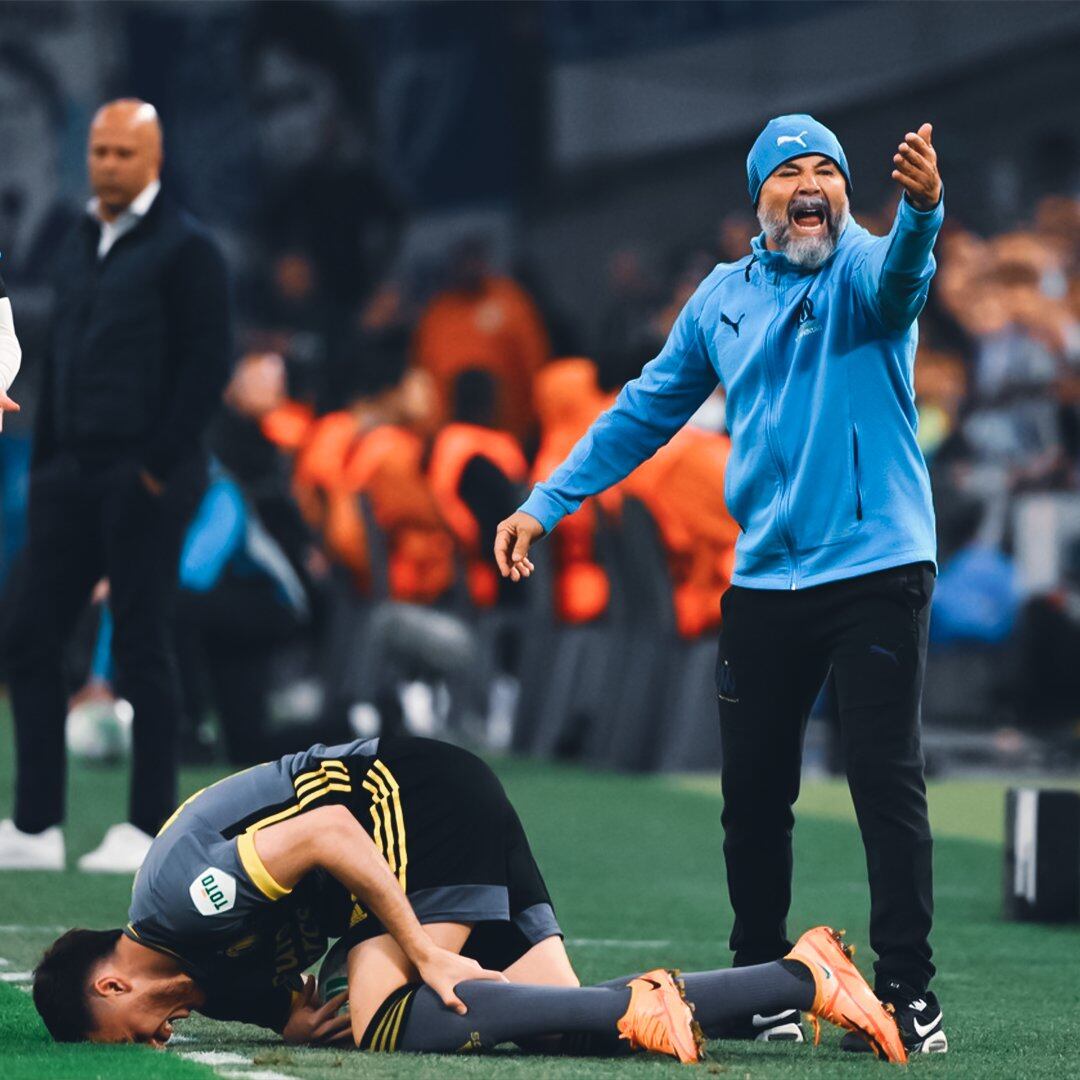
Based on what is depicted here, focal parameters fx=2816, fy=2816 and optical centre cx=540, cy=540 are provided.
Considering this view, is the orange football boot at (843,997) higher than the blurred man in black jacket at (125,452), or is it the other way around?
the blurred man in black jacket at (125,452)

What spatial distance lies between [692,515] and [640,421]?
24.3 ft

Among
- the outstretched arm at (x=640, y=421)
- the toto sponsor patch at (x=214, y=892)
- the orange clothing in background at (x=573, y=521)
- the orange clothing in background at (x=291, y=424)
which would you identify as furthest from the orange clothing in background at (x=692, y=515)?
the toto sponsor patch at (x=214, y=892)

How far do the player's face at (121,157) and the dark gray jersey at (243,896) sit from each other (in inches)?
141

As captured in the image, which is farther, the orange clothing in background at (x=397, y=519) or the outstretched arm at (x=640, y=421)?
the orange clothing in background at (x=397, y=519)

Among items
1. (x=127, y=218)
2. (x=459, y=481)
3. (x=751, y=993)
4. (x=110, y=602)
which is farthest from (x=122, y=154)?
(x=459, y=481)

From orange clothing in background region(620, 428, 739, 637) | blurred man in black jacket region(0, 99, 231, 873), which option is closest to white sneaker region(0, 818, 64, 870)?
blurred man in black jacket region(0, 99, 231, 873)

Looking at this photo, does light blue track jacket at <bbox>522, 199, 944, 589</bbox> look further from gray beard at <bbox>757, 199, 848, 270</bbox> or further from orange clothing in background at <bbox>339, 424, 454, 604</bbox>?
orange clothing in background at <bbox>339, 424, 454, 604</bbox>

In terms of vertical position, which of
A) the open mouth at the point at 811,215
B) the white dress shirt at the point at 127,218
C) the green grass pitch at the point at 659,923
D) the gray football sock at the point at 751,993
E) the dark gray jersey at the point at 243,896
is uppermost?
the white dress shirt at the point at 127,218

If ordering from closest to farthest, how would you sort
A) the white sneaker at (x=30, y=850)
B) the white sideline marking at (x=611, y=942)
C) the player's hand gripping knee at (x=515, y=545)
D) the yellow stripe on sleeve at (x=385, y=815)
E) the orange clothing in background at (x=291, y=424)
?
the yellow stripe on sleeve at (x=385, y=815) → the player's hand gripping knee at (x=515, y=545) → the white sideline marking at (x=611, y=942) → the white sneaker at (x=30, y=850) → the orange clothing in background at (x=291, y=424)

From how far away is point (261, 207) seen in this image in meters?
27.0

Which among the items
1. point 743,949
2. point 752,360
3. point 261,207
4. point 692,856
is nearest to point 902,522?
point 752,360

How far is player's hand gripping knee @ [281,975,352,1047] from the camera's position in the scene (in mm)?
5820

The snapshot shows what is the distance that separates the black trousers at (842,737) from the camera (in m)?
5.88

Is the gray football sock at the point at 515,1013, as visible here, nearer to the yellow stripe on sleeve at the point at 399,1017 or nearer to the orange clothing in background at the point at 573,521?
the yellow stripe on sleeve at the point at 399,1017
